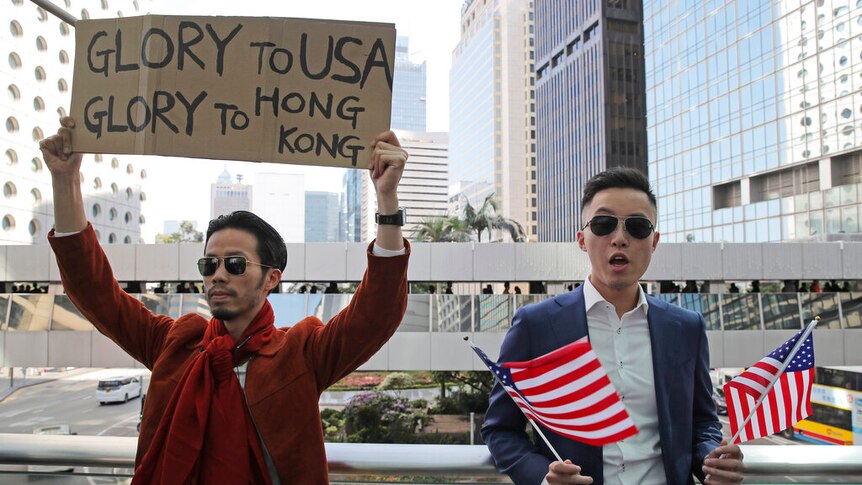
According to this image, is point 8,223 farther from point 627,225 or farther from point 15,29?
point 627,225

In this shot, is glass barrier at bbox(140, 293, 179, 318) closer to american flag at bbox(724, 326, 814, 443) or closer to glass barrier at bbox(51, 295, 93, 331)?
glass barrier at bbox(51, 295, 93, 331)

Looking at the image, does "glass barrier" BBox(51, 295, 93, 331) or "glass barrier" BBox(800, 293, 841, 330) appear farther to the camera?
"glass barrier" BBox(51, 295, 93, 331)

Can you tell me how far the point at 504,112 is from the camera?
11475cm

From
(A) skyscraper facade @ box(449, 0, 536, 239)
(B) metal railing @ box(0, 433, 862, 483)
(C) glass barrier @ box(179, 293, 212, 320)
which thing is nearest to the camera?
(B) metal railing @ box(0, 433, 862, 483)

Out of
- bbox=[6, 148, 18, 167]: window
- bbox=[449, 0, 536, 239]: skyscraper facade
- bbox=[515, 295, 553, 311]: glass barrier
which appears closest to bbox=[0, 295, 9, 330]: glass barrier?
bbox=[515, 295, 553, 311]: glass barrier

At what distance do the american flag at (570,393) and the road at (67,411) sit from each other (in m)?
26.6

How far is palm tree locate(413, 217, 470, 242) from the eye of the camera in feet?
131

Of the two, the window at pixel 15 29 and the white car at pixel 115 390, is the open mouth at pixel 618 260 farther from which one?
the window at pixel 15 29

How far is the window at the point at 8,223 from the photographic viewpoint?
125 ft

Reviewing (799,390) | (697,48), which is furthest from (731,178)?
(799,390)

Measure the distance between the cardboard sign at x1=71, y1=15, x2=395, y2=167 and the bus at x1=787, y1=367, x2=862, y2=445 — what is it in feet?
57.6

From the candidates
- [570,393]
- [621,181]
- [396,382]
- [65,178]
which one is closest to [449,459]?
[570,393]

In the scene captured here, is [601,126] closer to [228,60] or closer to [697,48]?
[697,48]

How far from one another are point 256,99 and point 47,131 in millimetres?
48157
